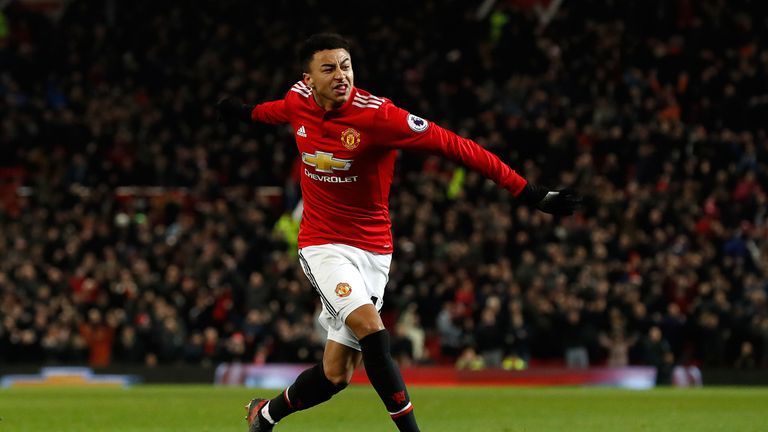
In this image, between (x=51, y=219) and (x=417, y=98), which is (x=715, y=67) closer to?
(x=417, y=98)

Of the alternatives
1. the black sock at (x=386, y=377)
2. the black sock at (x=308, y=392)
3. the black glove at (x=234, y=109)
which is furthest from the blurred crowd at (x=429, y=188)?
the black sock at (x=386, y=377)

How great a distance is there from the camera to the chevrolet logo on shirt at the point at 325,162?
25.9ft

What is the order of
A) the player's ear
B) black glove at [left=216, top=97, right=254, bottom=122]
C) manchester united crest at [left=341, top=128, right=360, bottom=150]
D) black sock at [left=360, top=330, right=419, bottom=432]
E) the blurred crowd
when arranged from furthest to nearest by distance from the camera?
the blurred crowd < black glove at [left=216, top=97, right=254, bottom=122] < the player's ear < manchester united crest at [left=341, top=128, right=360, bottom=150] < black sock at [left=360, top=330, right=419, bottom=432]

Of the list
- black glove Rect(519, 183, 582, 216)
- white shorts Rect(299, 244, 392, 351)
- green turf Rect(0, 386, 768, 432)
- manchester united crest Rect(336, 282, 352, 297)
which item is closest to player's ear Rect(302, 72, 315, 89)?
white shorts Rect(299, 244, 392, 351)

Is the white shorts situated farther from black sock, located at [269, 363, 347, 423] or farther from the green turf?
the green turf

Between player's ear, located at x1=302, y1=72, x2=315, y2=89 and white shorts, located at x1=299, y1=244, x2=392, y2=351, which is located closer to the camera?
white shorts, located at x1=299, y1=244, x2=392, y2=351

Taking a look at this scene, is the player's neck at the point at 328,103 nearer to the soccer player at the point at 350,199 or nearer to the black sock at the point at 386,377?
the soccer player at the point at 350,199

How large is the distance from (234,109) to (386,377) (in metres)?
2.33

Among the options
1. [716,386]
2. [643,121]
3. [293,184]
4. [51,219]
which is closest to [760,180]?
[643,121]

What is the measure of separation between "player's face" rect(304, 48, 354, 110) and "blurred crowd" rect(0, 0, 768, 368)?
1398 cm

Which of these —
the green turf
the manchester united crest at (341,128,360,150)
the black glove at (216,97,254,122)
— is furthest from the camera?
the green turf

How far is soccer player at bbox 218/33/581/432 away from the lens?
763cm

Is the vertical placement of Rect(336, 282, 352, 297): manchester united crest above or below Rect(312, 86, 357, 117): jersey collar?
below

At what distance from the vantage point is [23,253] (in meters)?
24.3
